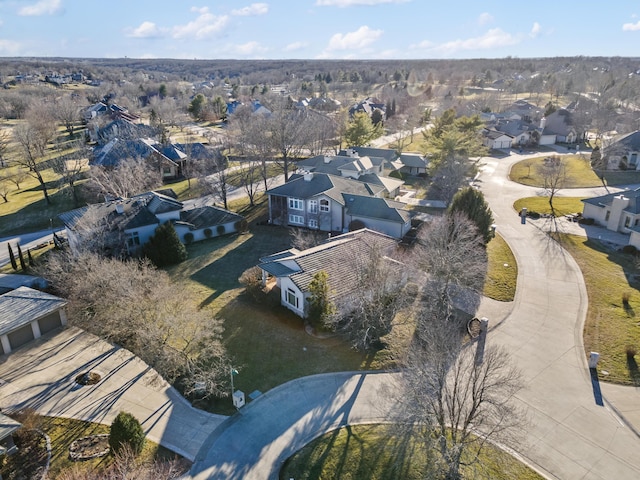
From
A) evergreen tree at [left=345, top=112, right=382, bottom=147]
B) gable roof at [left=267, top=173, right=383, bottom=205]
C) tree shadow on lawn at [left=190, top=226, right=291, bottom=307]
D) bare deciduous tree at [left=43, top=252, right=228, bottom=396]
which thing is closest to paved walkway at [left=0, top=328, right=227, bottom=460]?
bare deciduous tree at [left=43, top=252, right=228, bottom=396]

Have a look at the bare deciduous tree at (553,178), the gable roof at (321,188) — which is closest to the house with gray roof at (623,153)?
the bare deciduous tree at (553,178)

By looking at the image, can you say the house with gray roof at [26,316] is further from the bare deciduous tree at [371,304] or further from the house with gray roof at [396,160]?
the house with gray roof at [396,160]

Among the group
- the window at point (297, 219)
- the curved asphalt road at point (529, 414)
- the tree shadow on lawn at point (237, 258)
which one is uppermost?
the window at point (297, 219)

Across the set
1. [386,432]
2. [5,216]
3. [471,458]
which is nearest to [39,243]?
[5,216]

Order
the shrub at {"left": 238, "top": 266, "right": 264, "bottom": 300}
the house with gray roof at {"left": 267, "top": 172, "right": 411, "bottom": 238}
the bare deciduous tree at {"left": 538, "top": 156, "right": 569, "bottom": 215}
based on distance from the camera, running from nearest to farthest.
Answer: the shrub at {"left": 238, "top": 266, "right": 264, "bottom": 300}, the house with gray roof at {"left": 267, "top": 172, "right": 411, "bottom": 238}, the bare deciduous tree at {"left": 538, "top": 156, "right": 569, "bottom": 215}

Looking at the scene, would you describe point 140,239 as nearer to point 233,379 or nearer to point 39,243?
point 39,243

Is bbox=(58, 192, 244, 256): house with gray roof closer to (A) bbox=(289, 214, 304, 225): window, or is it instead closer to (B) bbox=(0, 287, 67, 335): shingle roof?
(A) bbox=(289, 214, 304, 225): window
